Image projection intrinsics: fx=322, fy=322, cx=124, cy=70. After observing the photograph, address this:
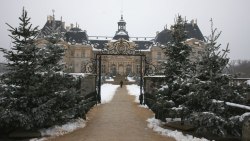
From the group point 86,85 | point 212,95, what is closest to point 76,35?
point 86,85

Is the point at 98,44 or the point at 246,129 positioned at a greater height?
the point at 98,44

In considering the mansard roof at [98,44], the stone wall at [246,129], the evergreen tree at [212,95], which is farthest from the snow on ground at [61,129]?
the mansard roof at [98,44]

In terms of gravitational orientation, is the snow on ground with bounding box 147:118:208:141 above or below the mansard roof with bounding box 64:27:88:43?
below

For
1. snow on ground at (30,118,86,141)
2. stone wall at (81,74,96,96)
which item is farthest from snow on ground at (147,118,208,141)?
stone wall at (81,74,96,96)

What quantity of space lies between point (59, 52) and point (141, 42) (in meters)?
72.8

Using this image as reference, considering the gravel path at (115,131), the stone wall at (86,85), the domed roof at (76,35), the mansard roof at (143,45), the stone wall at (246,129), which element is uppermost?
the domed roof at (76,35)

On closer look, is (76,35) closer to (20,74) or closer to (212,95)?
(20,74)

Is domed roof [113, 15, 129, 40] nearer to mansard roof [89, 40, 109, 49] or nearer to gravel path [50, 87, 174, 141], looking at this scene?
mansard roof [89, 40, 109, 49]

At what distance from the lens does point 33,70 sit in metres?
10.6

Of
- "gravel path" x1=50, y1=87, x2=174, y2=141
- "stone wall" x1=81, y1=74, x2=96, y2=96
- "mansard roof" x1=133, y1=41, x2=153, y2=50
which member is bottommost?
"gravel path" x1=50, y1=87, x2=174, y2=141

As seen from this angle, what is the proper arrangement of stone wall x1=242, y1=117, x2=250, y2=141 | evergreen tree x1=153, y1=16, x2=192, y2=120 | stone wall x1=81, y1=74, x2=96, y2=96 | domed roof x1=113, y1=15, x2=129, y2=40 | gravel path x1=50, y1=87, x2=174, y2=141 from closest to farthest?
stone wall x1=242, y1=117, x2=250, y2=141
gravel path x1=50, y1=87, x2=174, y2=141
evergreen tree x1=153, y1=16, x2=192, y2=120
stone wall x1=81, y1=74, x2=96, y2=96
domed roof x1=113, y1=15, x2=129, y2=40

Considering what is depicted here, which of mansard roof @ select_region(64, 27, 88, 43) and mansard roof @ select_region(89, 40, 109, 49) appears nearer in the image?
mansard roof @ select_region(64, 27, 88, 43)

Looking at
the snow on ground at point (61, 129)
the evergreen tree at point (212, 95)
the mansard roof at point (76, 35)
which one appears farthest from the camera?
the mansard roof at point (76, 35)

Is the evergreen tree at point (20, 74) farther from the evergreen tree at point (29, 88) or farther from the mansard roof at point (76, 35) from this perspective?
the mansard roof at point (76, 35)
